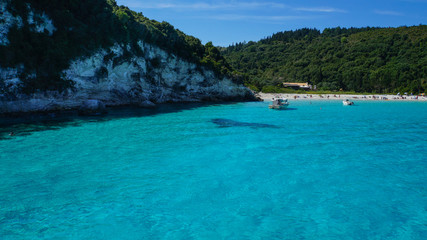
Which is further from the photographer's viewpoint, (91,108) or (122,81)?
(122,81)

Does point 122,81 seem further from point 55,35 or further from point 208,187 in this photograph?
point 208,187

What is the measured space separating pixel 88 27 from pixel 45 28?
6.10m

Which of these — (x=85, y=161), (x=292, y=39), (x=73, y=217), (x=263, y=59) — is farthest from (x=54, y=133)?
(x=292, y=39)

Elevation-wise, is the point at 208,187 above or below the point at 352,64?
below

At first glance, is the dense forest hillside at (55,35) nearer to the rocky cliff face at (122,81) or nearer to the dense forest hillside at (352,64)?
the rocky cliff face at (122,81)

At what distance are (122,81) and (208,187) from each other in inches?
1266

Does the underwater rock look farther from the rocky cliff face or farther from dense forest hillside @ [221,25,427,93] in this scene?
dense forest hillside @ [221,25,427,93]

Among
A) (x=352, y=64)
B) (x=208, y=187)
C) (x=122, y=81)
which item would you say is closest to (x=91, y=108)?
(x=122, y=81)

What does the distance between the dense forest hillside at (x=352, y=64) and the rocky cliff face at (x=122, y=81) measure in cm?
3744

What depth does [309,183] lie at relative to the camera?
11758 millimetres

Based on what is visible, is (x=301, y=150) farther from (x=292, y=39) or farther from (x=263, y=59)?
(x=292, y=39)

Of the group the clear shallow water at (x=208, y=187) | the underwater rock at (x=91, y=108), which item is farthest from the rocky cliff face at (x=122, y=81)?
the clear shallow water at (x=208, y=187)

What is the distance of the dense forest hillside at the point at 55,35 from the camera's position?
87.1ft

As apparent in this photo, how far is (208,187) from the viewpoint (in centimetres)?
1121
